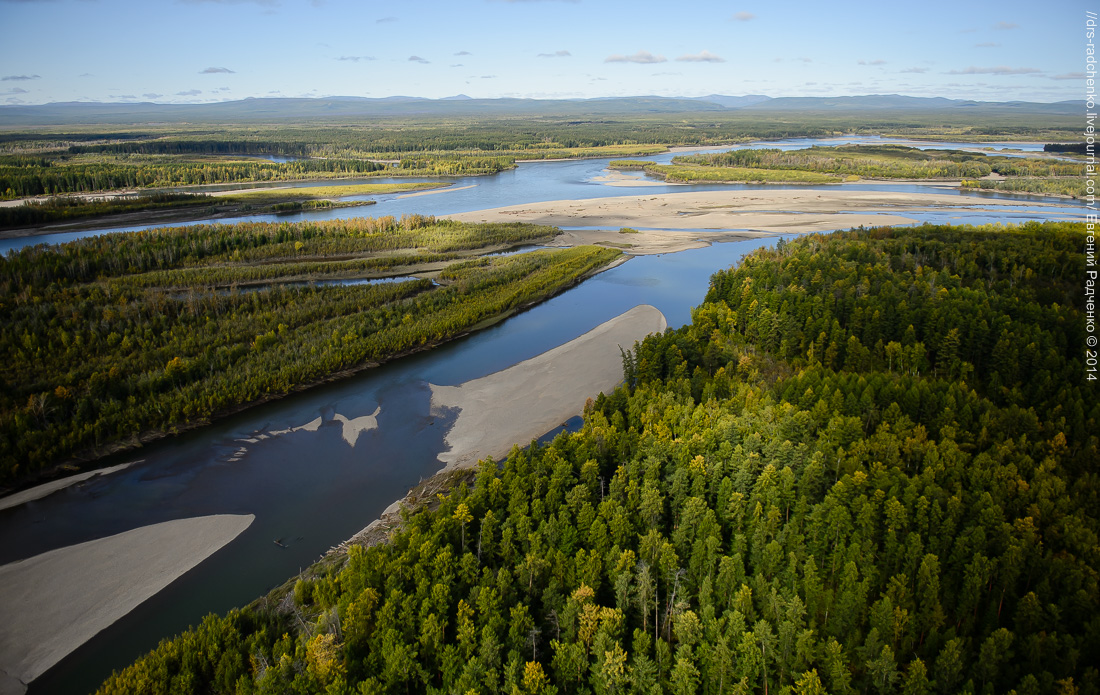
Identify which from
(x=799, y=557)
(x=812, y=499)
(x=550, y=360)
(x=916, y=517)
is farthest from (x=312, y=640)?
(x=550, y=360)

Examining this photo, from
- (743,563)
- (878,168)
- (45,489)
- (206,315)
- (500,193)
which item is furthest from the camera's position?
(878,168)

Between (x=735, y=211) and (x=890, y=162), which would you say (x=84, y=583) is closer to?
(x=735, y=211)

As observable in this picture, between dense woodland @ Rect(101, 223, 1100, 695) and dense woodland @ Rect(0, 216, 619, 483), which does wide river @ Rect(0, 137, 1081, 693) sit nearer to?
dense woodland @ Rect(0, 216, 619, 483)

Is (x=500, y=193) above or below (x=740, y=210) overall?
above

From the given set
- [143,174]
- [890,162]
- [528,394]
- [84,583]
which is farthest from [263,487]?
[890,162]

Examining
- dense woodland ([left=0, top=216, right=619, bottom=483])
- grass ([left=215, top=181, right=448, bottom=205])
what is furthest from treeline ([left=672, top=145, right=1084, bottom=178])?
dense woodland ([left=0, top=216, right=619, bottom=483])
